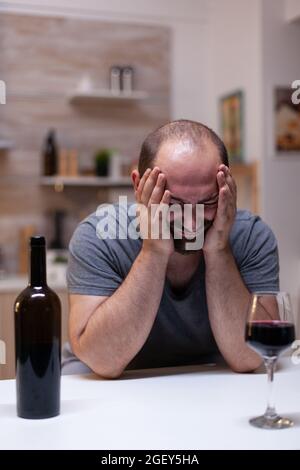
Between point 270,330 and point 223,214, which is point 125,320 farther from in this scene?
point 270,330

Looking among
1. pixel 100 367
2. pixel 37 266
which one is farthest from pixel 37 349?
pixel 100 367

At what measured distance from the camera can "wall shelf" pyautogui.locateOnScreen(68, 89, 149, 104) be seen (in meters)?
3.69

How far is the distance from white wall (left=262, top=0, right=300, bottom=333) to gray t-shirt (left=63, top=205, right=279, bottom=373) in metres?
1.95

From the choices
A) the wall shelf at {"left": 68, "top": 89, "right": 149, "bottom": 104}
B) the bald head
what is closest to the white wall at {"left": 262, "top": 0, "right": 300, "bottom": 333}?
the wall shelf at {"left": 68, "top": 89, "right": 149, "bottom": 104}

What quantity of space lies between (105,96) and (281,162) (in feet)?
3.44

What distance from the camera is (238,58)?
146 inches

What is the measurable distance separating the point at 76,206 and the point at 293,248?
4.10 ft

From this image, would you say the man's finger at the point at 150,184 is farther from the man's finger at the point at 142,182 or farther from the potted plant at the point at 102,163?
the potted plant at the point at 102,163

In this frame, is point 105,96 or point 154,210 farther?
point 105,96

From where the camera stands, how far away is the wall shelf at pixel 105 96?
3.69 meters

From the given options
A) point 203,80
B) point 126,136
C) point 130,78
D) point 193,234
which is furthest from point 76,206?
point 193,234

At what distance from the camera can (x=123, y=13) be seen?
3.90m

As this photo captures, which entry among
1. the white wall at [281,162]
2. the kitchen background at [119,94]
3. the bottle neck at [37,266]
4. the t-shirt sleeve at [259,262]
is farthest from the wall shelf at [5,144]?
the bottle neck at [37,266]

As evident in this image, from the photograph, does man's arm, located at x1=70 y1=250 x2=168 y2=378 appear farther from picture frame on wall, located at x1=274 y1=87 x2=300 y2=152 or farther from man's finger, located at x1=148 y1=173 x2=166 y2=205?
picture frame on wall, located at x1=274 y1=87 x2=300 y2=152
